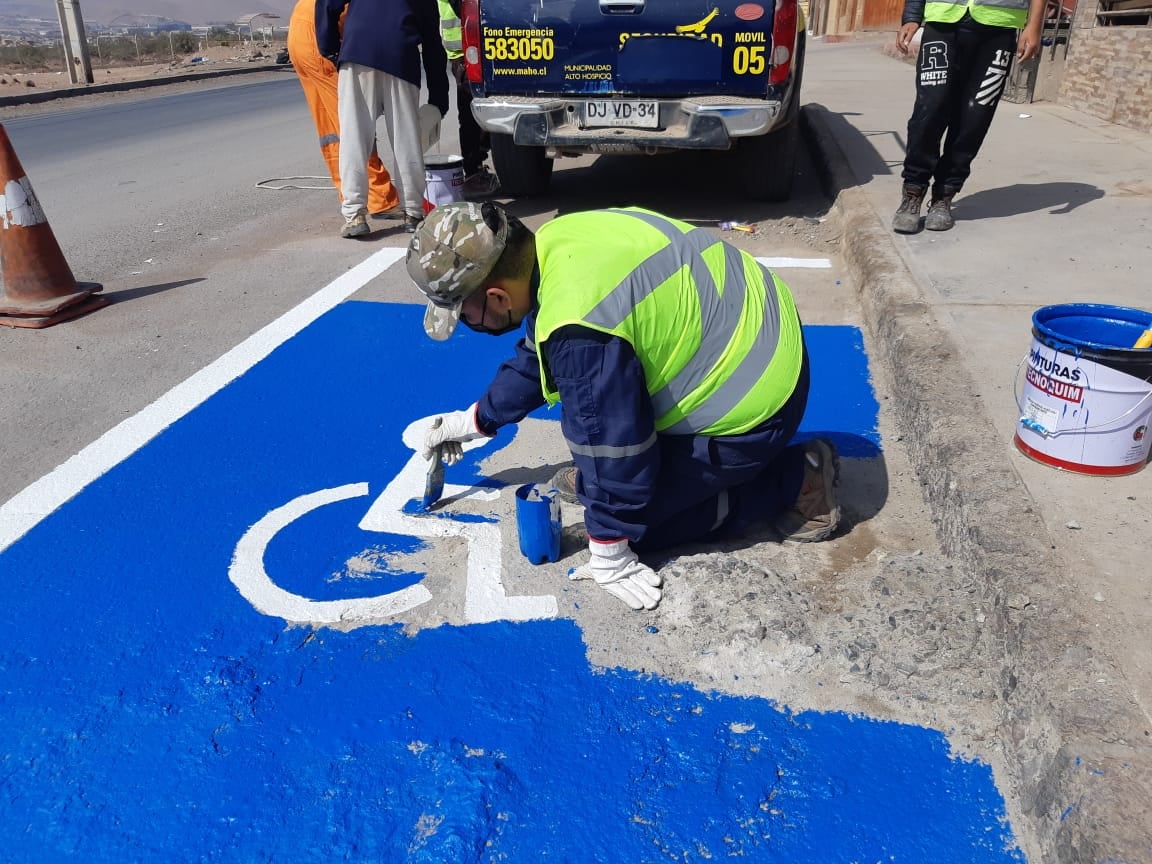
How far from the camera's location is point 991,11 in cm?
505

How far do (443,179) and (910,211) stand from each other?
304 cm

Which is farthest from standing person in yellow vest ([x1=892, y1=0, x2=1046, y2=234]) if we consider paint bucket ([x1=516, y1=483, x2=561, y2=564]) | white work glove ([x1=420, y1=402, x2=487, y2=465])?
paint bucket ([x1=516, y1=483, x2=561, y2=564])

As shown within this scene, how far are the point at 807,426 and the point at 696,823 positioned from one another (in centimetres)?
200

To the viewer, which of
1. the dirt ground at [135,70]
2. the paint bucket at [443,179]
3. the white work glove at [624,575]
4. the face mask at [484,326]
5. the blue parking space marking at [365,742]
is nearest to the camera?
the blue parking space marking at [365,742]

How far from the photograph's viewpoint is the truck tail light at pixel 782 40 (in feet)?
19.3

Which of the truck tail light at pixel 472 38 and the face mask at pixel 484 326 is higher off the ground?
the truck tail light at pixel 472 38

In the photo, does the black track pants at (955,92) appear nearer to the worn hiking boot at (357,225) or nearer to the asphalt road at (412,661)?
the asphalt road at (412,661)

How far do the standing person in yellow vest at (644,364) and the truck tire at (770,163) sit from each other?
4418mm

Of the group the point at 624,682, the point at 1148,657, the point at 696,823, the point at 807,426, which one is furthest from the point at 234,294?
the point at 1148,657

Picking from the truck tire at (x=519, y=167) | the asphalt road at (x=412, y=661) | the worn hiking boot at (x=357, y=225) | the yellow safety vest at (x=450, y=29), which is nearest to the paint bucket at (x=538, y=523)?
the asphalt road at (x=412, y=661)

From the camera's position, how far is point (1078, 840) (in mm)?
1811

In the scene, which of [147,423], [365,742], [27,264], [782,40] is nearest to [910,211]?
[782,40]

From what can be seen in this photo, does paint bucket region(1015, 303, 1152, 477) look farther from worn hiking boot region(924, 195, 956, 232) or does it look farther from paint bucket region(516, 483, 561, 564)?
worn hiking boot region(924, 195, 956, 232)

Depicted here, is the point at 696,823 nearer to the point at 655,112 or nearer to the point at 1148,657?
the point at 1148,657
